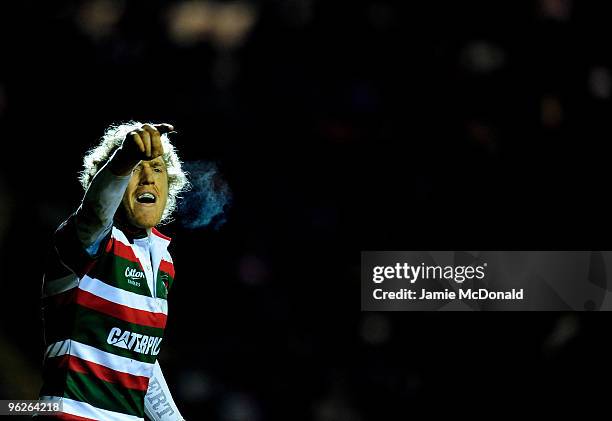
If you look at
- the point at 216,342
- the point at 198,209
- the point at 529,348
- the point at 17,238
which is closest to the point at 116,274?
the point at 198,209

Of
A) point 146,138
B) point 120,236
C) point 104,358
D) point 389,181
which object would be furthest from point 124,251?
point 389,181

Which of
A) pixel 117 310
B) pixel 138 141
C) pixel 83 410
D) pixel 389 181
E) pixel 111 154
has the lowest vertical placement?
pixel 83 410

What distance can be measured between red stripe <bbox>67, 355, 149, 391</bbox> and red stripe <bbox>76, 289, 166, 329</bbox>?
7 centimetres

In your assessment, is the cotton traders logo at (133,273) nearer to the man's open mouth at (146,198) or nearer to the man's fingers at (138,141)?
the man's open mouth at (146,198)

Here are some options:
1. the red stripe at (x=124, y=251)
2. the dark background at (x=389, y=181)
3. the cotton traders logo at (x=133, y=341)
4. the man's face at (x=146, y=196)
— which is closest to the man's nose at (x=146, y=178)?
the man's face at (x=146, y=196)

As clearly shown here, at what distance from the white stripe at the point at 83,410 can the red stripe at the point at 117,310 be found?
0.12 m

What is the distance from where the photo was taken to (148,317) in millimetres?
1084

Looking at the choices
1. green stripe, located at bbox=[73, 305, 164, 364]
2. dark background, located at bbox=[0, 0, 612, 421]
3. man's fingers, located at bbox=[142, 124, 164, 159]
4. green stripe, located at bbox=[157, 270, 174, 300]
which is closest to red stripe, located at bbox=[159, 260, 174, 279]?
green stripe, located at bbox=[157, 270, 174, 300]

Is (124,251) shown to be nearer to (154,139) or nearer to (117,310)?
(117,310)

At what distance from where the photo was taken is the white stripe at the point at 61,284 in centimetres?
101

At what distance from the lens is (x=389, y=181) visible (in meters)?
1.67

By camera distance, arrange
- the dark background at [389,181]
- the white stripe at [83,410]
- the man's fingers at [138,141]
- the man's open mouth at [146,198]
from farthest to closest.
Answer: the dark background at [389,181]
the man's open mouth at [146,198]
the white stripe at [83,410]
the man's fingers at [138,141]

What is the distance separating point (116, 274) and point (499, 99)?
955mm

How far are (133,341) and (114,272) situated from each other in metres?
0.10
